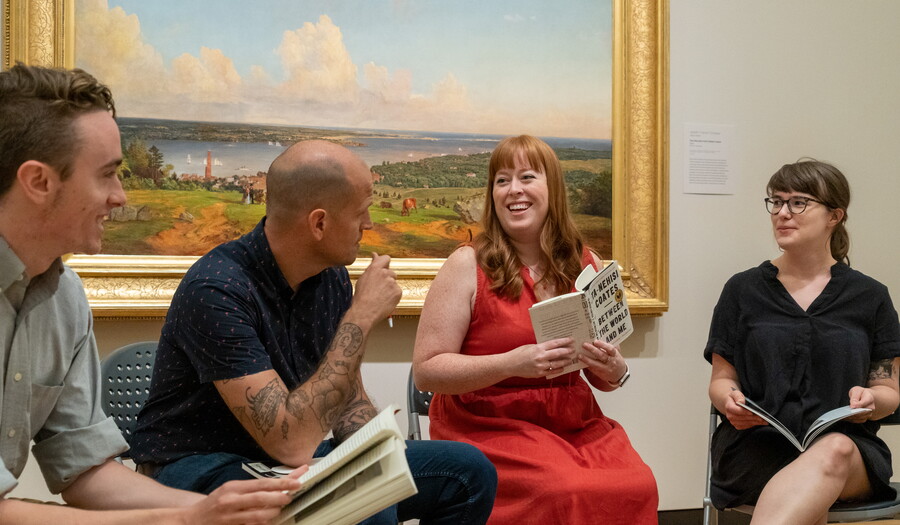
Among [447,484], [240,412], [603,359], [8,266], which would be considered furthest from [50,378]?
[603,359]

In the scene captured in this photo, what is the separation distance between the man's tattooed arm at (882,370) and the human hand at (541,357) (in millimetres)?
1195

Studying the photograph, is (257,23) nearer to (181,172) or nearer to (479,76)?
(181,172)

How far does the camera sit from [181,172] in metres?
3.41

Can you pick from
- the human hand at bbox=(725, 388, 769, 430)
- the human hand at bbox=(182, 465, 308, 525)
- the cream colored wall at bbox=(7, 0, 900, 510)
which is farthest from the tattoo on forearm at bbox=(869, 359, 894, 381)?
the human hand at bbox=(182, 465, 308, 525)

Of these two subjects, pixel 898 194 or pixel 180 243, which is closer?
pixel 180 243

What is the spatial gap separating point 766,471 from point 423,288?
5.07 ft

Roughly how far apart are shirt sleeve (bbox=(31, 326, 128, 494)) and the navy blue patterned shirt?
0.75 ft

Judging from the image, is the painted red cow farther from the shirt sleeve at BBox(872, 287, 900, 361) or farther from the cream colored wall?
the shirt sleeve at BBox(872, 287, 900, 361)

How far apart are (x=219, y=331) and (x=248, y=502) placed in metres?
0.56

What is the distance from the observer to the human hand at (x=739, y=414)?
282 centimetres

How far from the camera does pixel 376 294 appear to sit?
6.64 ft

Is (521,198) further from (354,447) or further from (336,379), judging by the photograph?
(354,447)

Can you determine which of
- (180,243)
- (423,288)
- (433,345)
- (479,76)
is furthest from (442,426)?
(479,76)

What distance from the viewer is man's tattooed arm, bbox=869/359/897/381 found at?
115 inches
